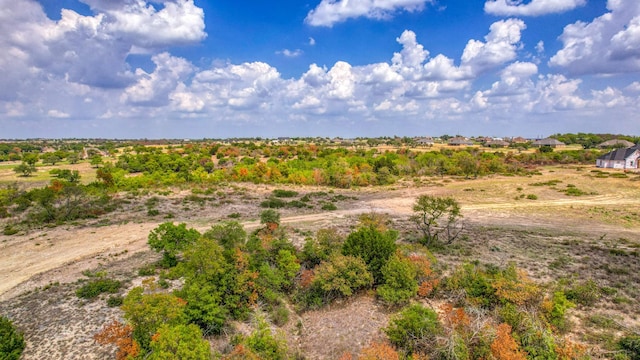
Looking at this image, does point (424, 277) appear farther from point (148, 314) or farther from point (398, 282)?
point (148, 314)

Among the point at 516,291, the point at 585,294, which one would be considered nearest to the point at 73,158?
the point at 516,291

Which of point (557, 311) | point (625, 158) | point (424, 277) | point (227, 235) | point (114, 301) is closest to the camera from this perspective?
point (557, 311)

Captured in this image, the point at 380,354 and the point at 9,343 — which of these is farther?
the point at 9,343

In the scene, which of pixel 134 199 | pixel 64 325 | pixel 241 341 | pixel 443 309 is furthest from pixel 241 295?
pixel 134 199

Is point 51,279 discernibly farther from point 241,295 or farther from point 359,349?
point 359,349

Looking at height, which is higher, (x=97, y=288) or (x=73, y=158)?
(x=73, y=158)

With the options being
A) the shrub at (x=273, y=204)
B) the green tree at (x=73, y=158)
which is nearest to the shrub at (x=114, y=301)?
the shrub at (x=273, y=204)

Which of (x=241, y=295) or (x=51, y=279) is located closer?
(x=241, y=295)

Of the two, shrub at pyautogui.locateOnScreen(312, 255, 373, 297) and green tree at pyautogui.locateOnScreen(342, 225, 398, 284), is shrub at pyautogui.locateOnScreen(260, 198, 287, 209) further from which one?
shrub at pyautogui.locateOnScreen(312, 255, 373, 297)
